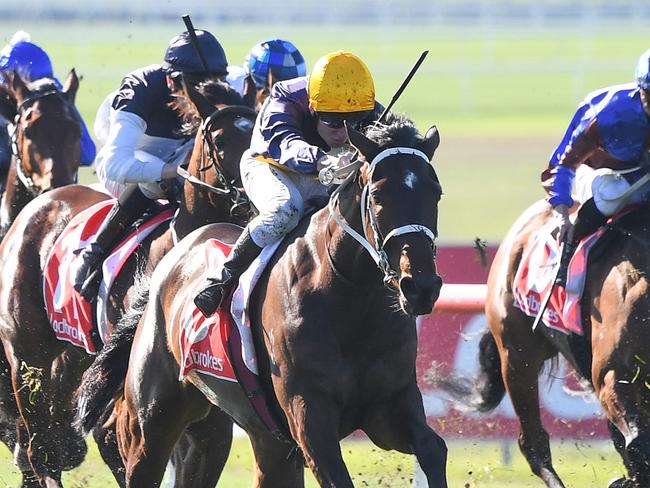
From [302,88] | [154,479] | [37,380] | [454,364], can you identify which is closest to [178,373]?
[154,479]

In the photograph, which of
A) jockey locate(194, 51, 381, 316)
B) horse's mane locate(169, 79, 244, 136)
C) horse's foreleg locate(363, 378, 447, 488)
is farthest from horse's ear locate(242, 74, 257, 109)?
horse's foreleg locate(363, 378, 447, 488)

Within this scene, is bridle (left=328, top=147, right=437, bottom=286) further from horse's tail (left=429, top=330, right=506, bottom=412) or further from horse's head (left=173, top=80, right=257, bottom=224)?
Answer: horse's tail (left=429, top=330, right=506, bottom=412)

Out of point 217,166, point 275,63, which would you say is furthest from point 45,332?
point 275,63

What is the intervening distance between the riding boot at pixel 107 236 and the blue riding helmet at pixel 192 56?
2.05ft

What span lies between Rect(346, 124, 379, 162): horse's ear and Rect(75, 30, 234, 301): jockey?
2266 millimetres

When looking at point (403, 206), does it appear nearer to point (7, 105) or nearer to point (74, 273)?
point (74, 273)

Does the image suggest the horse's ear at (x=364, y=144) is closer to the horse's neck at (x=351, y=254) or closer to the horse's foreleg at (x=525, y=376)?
the horse's neck at (x=351, y=254)

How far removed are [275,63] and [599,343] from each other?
2.52m

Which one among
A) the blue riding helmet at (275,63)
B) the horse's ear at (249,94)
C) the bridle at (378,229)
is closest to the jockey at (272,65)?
the blue riding helmet at (275,63)

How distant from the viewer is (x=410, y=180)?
4.43 metres

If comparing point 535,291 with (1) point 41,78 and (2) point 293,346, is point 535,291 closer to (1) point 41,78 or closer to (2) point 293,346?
(2) point 293,346

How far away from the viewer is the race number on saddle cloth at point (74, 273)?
22.3 ft

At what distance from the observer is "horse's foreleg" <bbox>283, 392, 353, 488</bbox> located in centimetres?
468

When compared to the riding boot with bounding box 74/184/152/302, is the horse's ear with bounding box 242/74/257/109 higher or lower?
higher
